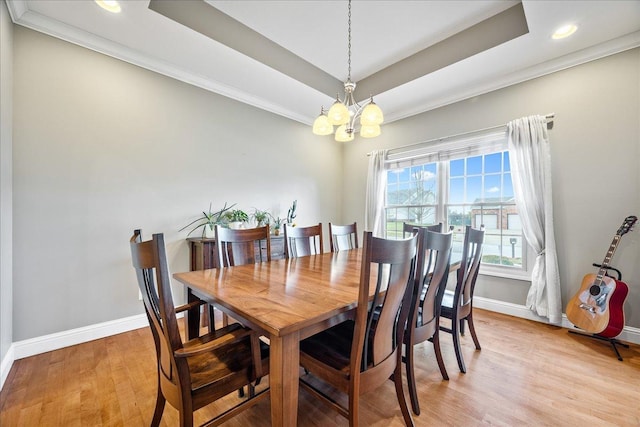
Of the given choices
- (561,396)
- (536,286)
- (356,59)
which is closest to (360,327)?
(561,396)

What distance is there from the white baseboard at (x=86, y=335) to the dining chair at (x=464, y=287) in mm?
1146

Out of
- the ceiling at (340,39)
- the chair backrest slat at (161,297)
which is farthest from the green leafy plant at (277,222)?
the chair backrest slat at (161,297)

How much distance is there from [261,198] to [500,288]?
317cm

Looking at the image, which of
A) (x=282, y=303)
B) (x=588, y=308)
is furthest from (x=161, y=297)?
(x=588, y=308)

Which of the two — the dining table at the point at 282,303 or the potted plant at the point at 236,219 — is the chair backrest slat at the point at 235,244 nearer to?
the dining table at the point at 282,303

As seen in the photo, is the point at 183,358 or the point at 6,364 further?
the point at 6,364

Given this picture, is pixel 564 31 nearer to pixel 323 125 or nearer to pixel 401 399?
pixel 323 125

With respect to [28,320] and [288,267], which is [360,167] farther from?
[28,320]

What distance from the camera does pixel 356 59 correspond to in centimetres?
311

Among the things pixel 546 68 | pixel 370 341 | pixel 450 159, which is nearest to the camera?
pixel 370 341

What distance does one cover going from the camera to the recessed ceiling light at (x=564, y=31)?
2.23 meters

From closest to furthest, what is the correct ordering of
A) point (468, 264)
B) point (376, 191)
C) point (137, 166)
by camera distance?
1. point (468, 264)
2. point (137, 166)
3. point (376, 191)

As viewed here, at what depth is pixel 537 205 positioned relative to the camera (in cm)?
274

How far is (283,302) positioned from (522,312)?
3004mm
